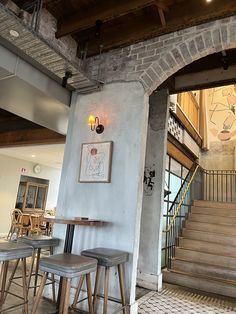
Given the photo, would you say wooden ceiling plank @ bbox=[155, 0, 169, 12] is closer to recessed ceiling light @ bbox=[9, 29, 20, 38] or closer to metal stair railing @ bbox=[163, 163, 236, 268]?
recessed ceiling light @ bbox=[9, 29, 20, 38]

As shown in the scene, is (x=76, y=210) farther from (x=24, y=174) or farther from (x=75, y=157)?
(x=24, y=174)

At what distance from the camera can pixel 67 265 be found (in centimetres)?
191

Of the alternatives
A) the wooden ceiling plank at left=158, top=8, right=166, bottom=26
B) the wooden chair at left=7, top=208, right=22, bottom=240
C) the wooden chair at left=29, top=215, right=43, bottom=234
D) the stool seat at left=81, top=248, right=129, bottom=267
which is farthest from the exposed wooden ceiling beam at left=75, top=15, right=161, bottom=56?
the wooden chair at left=7, top=208, right=22, bottom=240

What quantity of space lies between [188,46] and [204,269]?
3.55 meters

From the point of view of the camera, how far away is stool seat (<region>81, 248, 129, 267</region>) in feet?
7.49

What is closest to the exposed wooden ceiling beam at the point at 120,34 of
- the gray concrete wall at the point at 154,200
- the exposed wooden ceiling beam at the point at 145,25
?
the exposed wooden ceiling beam at the point at 145,25

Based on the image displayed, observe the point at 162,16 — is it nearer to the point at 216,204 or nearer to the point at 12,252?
the point at 12,252

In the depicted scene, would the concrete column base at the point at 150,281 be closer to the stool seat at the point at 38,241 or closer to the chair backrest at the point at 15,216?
the stool seat at the point at 38,241

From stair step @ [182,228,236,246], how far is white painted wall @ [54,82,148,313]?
8.79 feet

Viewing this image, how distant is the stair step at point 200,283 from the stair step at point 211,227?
1.27 metres

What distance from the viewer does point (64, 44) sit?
3.23m

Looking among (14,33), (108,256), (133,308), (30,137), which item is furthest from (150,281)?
(30,137)

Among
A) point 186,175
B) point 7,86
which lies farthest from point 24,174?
point 7,86

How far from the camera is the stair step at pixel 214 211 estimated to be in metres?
5.41
